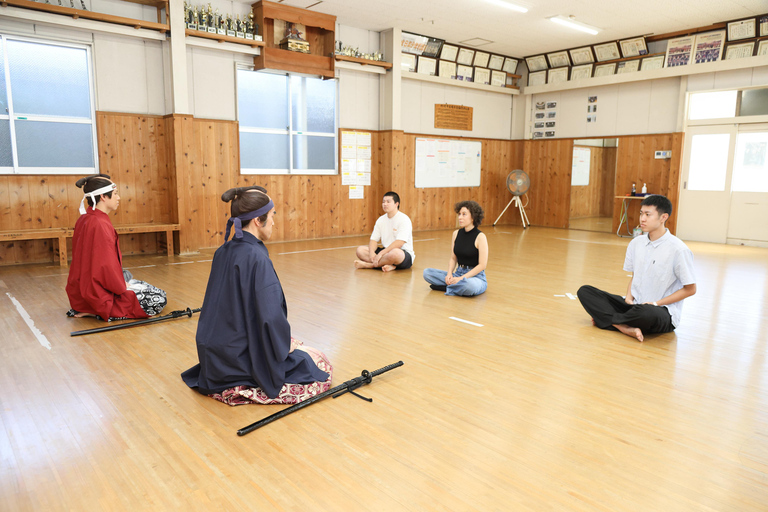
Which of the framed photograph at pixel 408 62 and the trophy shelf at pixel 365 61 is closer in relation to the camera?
the trophy shelf at pixel 365 61

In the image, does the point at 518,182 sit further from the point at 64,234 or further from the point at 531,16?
the point at 64,234

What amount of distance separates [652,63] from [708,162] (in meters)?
2.36

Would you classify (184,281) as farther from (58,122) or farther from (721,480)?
(721,480)

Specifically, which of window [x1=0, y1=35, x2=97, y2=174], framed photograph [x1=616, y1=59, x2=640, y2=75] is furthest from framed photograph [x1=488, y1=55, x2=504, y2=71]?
window [x1=0, y1=35, x2=97, y2=174]

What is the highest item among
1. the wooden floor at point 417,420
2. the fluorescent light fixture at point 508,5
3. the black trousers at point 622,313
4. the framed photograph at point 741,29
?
the fluorescent light fixture at point 508,5

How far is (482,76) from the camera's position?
1249 centimetres

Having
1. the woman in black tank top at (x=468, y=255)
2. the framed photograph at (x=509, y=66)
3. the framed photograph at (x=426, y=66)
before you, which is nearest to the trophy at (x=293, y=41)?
the framed photograph at (x=426, y=66)

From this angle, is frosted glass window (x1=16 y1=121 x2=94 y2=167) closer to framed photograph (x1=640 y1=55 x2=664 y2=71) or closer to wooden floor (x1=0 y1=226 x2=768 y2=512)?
wooden floor (x1=0 y1=226 x2=768 y2=512)

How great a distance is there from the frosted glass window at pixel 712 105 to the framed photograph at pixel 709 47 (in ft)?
2.18

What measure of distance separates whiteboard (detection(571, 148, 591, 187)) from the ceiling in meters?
4.10

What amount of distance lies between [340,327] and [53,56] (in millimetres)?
6059

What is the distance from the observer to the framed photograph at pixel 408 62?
10867mm

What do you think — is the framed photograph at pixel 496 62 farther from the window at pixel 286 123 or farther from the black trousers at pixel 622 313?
the black trousers at pixel 622 313

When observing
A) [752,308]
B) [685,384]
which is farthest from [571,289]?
[685,384]
